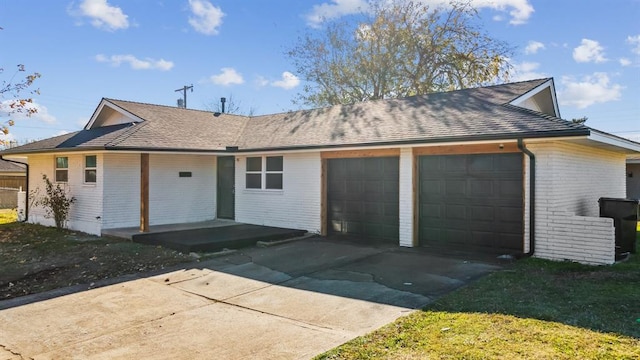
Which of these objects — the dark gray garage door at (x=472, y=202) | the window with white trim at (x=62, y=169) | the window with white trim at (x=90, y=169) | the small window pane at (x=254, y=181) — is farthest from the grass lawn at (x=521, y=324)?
the window with white trim at (x=62, y=169)

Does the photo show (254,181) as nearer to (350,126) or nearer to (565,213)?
(350,126)

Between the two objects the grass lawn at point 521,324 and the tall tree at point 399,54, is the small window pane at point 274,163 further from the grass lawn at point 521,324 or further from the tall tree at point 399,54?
the tall tree at point 399,54

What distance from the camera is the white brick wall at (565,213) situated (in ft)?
25.7

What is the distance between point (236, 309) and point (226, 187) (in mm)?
9291

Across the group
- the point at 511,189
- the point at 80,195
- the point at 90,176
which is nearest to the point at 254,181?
the point at 90,176

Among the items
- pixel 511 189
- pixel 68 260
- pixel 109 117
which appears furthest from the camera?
pixel 109 117

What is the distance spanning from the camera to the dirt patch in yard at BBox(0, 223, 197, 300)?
25.1 ft

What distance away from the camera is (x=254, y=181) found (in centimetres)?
1385

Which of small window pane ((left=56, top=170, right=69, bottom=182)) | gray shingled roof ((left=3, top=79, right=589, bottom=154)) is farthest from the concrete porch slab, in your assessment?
small window pane ((left=56, top=170, right=69, bottom=182))

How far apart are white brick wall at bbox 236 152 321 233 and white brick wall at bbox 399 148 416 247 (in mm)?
2684

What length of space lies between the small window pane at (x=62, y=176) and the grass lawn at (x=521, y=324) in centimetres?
1323

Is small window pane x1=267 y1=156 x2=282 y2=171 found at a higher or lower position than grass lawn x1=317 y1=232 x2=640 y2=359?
higher

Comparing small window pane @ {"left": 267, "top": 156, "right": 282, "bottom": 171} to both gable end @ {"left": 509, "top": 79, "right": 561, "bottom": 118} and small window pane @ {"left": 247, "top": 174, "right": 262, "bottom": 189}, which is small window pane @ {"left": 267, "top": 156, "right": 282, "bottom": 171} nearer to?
small window pane @ {"left": 247, "top": 174, "right": 262, "bottom": 189}

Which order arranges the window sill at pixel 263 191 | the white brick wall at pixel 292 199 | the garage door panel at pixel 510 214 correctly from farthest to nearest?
the window sill at pixel 263 191, the white brick wall at pixel 292 199, the garage door panel at pixel 510 214
